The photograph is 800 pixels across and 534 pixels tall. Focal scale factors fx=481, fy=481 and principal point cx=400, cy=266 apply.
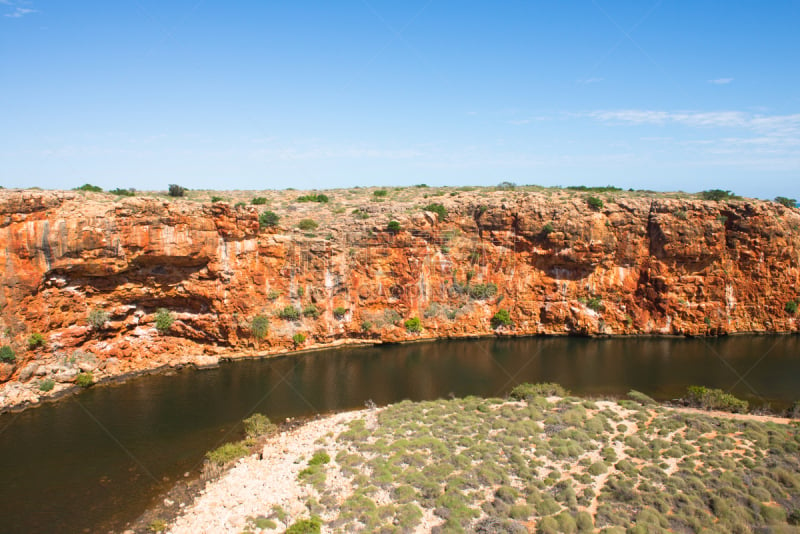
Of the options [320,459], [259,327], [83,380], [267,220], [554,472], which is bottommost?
[83,380]

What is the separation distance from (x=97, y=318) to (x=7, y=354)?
481cm

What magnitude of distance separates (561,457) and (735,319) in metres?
31.3

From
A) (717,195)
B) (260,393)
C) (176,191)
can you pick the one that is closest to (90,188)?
(176,191)

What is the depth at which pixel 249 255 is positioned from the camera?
34.3 metres

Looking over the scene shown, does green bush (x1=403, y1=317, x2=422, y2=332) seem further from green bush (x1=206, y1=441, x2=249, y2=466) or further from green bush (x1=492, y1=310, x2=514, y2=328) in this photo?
green bush (x1=206, y1=441, x2=249, y2=466)

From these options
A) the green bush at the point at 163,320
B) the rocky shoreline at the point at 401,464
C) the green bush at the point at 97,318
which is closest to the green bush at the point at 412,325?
the rocky shoreline at the point at 401,464

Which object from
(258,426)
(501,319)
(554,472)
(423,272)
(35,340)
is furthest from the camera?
(501,319)

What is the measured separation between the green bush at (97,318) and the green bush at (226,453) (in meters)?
13.9

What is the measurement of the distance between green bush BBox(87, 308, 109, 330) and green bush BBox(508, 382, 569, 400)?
25.0m

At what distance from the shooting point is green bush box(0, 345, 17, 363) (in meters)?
25.7

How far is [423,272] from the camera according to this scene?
129ft

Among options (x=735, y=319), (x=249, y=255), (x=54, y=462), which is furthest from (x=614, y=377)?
(x=54, y=462)

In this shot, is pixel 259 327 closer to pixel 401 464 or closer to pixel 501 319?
pixel 401 464

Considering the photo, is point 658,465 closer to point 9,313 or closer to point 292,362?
point 292,362
